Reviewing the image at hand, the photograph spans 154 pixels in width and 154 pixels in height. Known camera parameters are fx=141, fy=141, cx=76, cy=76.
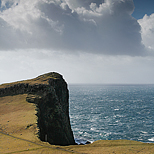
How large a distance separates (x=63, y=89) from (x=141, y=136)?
3314 centimetres

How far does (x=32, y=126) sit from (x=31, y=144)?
20.0 feet

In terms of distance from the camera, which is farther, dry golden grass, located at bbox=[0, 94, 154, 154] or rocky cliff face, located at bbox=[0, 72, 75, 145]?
rocky cliff face, located at bbox=[0, 72, 75, 145]

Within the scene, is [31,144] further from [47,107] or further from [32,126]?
[47,107]

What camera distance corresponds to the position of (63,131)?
39.5 metres

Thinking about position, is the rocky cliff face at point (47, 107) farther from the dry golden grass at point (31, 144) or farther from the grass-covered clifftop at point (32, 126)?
the dry golden grass at point (31, 144)

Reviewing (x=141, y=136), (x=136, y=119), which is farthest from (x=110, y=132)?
(x=136, y=119)

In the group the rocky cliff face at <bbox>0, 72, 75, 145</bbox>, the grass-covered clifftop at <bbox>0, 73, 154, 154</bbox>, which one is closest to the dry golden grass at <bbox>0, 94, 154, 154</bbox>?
the grass-covered clifftop at <bbox>0, 73, 154, 154</bbox>

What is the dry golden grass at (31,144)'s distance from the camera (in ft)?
60.1

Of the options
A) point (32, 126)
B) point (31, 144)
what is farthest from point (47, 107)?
point (31, 144)

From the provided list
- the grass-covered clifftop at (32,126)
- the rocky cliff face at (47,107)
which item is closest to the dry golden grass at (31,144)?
the grass-covered clifftop at (32,126)

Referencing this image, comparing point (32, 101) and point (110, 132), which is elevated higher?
point (32, 101)

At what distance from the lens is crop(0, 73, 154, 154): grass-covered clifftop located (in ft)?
61.6

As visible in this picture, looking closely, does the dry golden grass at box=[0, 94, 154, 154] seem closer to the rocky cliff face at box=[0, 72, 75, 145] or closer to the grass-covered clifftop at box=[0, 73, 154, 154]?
the grass-covered clifftop at box=[0, 73, 154, 154]

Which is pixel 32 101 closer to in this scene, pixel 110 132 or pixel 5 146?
pixel 5 146
